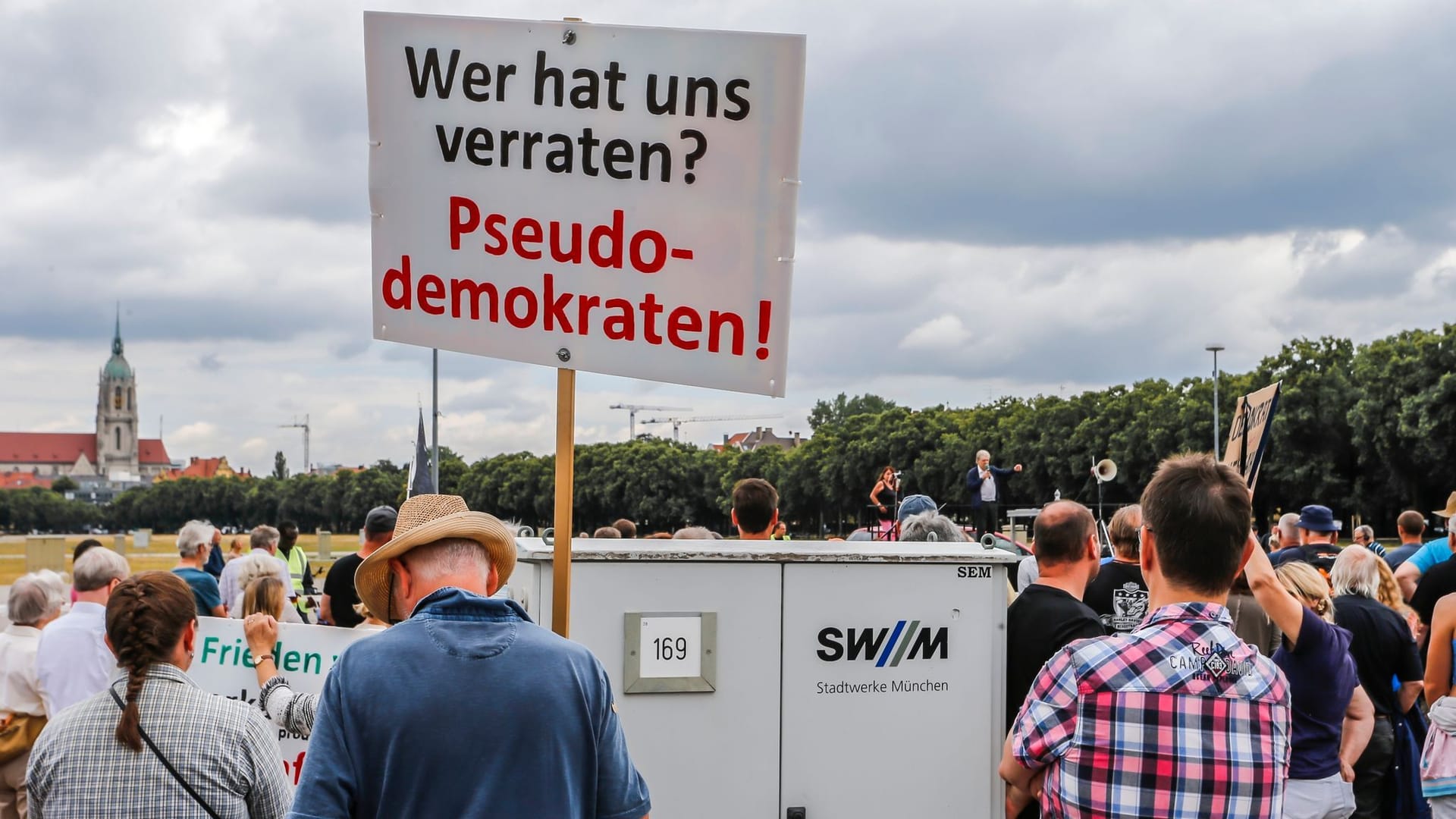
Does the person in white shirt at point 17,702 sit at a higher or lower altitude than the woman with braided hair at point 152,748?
lower

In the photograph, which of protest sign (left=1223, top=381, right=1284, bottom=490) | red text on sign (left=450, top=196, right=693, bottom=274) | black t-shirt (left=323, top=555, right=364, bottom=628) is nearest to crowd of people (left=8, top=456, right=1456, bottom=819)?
protest sign (left=1223, top=381, right=1284, bottom=490)

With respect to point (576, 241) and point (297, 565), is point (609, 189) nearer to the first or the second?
point (576, 241)

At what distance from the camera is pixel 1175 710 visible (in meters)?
2.60

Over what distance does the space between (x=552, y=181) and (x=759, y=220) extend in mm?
573

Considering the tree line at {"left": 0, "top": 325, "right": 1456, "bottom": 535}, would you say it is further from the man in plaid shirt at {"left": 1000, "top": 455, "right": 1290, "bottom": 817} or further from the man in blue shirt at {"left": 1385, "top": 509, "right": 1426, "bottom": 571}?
the man in plaid shirt at {"left": 1000, "top": 455, "right": 1290, "bottom": 817}

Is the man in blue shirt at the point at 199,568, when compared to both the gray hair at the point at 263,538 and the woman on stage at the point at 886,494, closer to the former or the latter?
the gray hair at the point at 263,538

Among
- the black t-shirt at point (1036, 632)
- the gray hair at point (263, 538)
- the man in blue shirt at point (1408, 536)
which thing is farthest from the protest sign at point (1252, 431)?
the gray hair at point (263, 538)

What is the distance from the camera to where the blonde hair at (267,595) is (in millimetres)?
5508

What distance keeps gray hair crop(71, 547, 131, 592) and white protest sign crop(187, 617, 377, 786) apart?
0.70m

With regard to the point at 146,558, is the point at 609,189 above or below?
above

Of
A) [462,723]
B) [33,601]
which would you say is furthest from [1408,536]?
[462,723]

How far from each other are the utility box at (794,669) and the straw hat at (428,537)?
2.04 ft

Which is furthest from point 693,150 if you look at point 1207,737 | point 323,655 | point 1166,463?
point 323,655

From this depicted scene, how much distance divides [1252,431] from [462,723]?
4.55 meters
